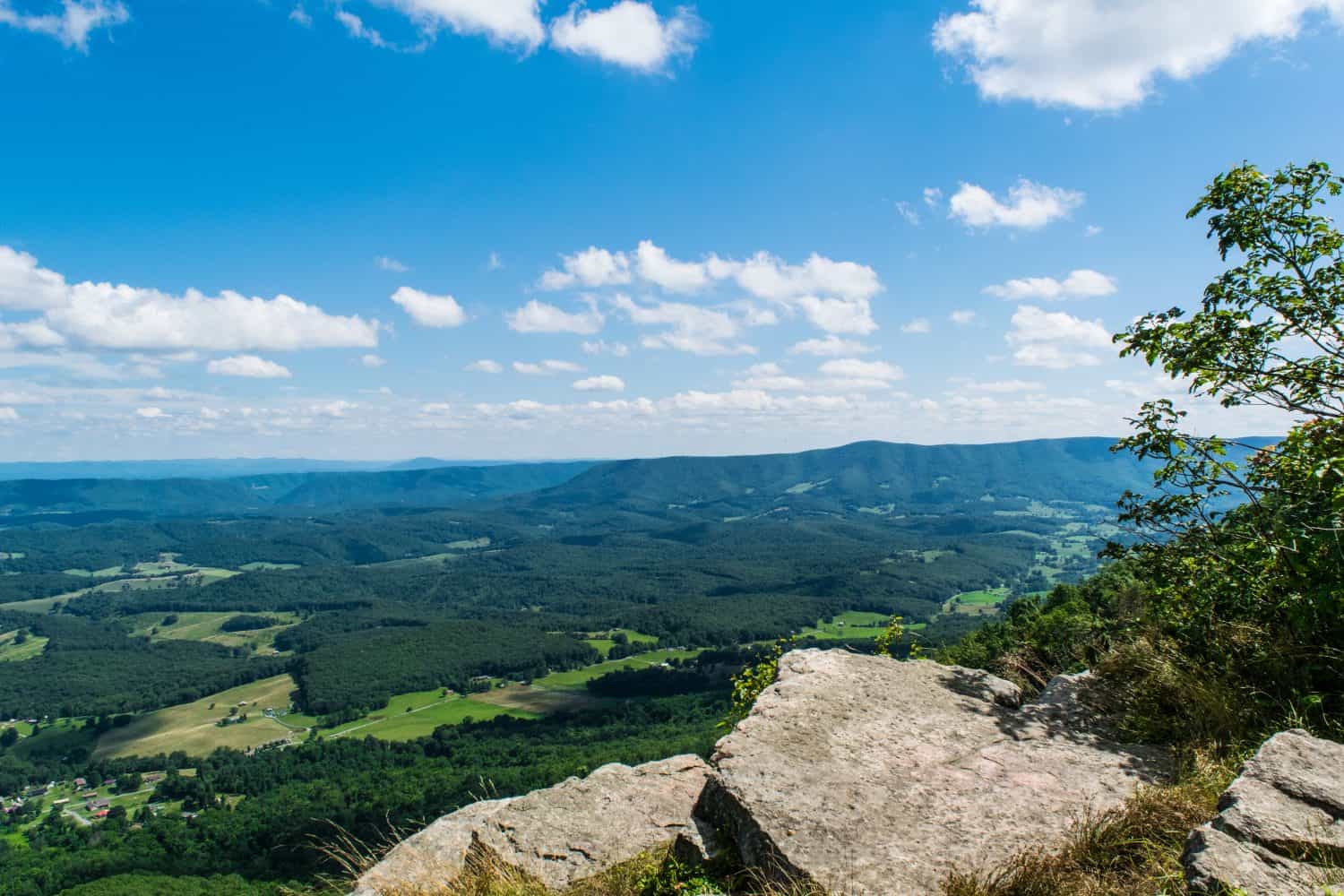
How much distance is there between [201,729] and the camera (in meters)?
138

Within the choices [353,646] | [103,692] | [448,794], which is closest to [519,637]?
[353,646]

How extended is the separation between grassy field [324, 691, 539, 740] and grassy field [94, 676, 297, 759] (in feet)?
51.7

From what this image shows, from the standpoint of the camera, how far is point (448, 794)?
80312 mm

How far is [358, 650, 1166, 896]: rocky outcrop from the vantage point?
18.5 ft

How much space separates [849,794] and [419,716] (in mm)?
153364

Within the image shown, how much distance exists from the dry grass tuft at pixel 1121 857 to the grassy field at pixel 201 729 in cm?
15637

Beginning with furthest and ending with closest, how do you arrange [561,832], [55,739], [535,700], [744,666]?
[535,700], [55,739], [744,666], [561,832]

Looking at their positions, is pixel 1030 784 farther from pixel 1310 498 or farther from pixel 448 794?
pixel 448 794

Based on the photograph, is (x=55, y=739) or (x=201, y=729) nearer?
(x=201, y=729)

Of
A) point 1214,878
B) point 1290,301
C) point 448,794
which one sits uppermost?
point 1290,301

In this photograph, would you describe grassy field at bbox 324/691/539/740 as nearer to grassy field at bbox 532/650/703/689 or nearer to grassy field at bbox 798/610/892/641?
grassy field at bbox 532/650/703/689

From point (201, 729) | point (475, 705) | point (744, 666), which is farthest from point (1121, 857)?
point (201, 729)

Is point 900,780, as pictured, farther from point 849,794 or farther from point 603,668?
point 603,668

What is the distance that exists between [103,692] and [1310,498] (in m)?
238
